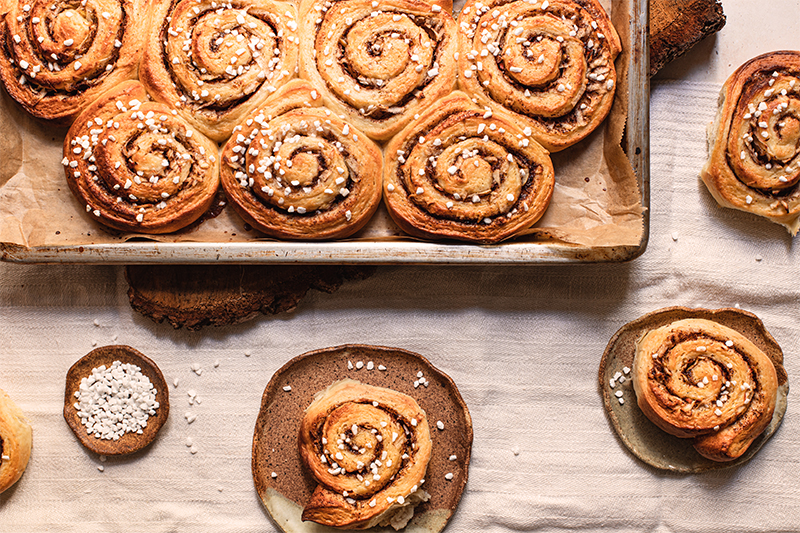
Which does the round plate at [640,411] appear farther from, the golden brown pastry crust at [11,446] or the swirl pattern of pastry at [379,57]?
the golden brown pastry crust at [11,446]

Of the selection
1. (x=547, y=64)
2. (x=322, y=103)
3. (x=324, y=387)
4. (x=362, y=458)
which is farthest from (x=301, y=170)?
(x=362, y=458)

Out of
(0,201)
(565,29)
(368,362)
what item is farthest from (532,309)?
(0,201)

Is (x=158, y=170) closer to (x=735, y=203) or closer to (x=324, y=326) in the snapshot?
(x=324, y=326)

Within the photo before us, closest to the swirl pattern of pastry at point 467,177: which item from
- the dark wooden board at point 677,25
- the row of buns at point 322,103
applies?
the row of buns at point 322,103

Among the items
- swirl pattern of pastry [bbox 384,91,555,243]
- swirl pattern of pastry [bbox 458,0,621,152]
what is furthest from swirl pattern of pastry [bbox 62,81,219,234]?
swirl pattern of pastry [bbox 458,0,621,152]

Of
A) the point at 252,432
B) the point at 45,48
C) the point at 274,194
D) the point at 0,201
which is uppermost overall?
the point at 45,48

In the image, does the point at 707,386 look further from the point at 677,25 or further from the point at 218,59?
the point at 218,59
